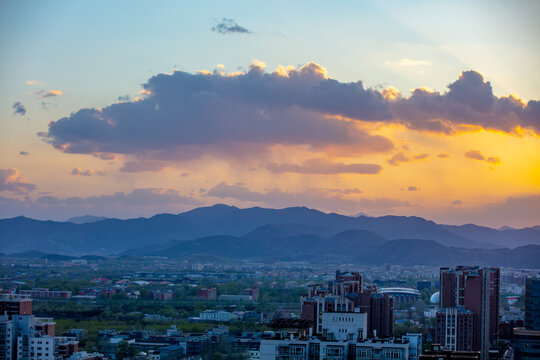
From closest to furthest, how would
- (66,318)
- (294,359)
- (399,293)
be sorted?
(294,359), (66,318), (399,293)

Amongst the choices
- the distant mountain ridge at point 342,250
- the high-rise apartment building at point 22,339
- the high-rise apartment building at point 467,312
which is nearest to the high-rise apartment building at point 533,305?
the high-rise apartment building at point 467,312

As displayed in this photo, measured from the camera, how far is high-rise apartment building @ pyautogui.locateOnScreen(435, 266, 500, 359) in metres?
35.4

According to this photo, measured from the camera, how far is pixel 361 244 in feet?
592

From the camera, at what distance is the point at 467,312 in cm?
3638

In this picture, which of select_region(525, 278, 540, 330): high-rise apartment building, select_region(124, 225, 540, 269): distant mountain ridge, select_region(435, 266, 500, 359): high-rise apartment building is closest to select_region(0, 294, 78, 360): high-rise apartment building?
select_region(435, 266, 500, 359): high-rise apartment building

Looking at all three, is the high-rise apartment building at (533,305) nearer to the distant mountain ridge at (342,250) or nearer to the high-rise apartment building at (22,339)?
the high-rise apartment building at (22,339)

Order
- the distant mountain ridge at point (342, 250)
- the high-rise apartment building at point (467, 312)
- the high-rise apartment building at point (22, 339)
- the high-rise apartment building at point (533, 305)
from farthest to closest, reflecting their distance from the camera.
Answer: the distant mountain ridge at point (342, 250), the high-rise apartment building at point (467, 312), the high-rise apartment building at point (533, 305), the high-rise apartment building at point (22, 339)

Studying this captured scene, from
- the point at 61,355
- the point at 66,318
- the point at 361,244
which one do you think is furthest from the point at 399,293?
the point at 361,244

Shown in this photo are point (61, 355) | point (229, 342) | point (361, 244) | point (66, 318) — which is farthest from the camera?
point (361, 244)

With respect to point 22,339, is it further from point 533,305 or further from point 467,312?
point 533,305

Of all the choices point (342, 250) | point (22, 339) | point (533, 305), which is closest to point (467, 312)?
point (533, 305)

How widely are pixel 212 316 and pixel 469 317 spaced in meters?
27.3

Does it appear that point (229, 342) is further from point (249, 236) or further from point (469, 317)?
point (249, 236)

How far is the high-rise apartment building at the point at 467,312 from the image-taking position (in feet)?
116
